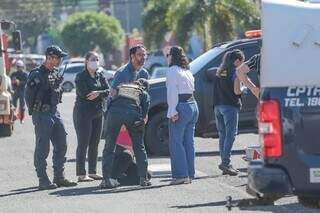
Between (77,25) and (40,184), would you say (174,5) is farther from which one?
(77,25)

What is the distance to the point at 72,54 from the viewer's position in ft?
289

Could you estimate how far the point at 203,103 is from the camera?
17219 mm

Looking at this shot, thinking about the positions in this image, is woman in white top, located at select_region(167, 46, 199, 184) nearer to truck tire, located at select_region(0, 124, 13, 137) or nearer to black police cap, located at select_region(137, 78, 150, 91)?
black police cap, located at select_region(137, 78, 150, 91)

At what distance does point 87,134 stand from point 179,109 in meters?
1.47

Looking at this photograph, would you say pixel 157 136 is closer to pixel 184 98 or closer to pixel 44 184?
pixel 184 98

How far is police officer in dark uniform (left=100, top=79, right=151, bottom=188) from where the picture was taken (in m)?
12.9

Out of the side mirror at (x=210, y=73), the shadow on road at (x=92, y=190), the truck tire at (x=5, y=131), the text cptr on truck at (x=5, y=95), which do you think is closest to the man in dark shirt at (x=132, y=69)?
the shadow on road at (x=92, y=190)

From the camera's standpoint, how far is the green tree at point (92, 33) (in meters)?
83.5

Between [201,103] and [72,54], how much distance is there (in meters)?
71.6

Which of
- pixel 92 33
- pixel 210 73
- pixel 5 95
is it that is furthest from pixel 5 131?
pixel 92 33

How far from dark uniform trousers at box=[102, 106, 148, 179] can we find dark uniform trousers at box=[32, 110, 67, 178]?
30.2 inches

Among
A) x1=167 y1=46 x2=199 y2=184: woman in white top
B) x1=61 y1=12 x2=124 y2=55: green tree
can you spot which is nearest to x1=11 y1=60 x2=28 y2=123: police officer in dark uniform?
x1=167 y1=46 x2=199 y2=184: woman in white top

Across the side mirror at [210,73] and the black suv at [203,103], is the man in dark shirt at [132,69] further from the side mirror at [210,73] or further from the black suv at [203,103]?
the black suv at [203,103]

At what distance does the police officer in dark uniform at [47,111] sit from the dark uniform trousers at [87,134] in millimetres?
525
